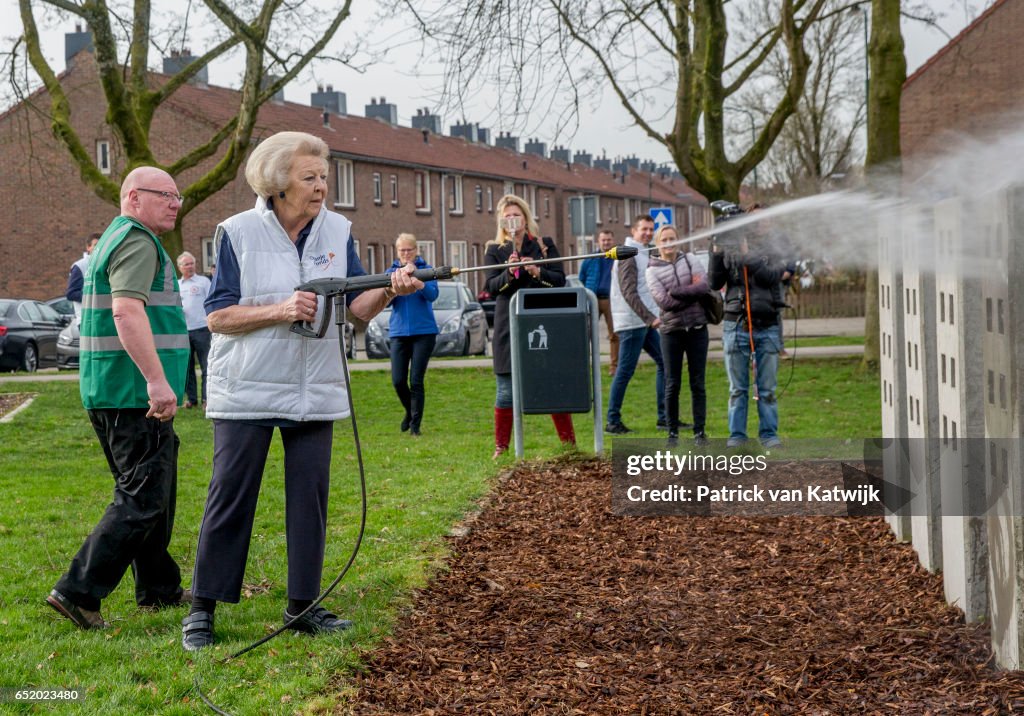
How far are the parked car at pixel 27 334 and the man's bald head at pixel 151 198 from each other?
2131 cm

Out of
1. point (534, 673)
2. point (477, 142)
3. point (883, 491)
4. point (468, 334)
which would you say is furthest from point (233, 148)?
point (477, 142)

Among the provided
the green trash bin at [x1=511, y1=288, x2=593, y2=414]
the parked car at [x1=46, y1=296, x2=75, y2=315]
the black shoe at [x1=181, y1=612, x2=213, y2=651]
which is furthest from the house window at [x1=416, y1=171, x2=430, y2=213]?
the black shoe at [x1=181, y1=612, x2=213, y2=651]

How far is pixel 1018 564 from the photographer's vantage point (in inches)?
165

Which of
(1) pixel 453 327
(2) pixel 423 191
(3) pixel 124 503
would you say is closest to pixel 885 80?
(1) pixel 453 327

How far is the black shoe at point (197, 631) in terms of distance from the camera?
4.95 meters

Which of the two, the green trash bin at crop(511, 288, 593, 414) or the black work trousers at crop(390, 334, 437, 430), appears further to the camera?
the black work trousers at crop(390, 334, 437, 430)

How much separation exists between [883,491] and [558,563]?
2.18 m

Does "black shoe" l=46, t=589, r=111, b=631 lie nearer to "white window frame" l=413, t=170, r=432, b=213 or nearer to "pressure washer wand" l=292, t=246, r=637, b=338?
"pressure washer wand" l=292, t=246, r=637, b=338

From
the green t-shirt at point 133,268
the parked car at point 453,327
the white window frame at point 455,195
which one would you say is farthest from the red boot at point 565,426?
the white window frame at point 455,195

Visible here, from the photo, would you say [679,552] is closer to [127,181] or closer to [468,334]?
[127,181]

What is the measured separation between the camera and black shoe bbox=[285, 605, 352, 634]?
5.11m

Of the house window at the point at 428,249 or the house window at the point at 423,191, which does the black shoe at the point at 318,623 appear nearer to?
the house window at the point at 428,249

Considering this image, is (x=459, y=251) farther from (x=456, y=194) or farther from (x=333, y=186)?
(x=333, y=186)

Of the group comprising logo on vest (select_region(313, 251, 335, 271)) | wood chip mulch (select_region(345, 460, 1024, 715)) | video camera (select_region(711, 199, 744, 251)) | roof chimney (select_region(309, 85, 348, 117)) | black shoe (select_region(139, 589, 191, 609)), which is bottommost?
wood chip mulch (select_region(345, 460, 1024, 715))
